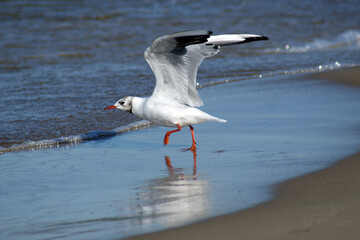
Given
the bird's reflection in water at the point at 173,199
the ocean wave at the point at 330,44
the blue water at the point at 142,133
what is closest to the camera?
the bird's reflection in water at the point at 173,199

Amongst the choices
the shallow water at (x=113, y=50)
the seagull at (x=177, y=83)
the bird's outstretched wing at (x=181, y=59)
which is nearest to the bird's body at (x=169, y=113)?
the seagull at (x=177, y=83)

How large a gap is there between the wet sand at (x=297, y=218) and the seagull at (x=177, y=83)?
1.95m

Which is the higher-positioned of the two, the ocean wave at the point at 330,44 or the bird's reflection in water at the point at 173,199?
the ocean wave at the point at 330,44

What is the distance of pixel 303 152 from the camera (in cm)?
517

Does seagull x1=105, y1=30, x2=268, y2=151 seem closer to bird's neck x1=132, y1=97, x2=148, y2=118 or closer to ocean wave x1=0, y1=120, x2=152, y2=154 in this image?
bird's neck x1=132, y1=97, x2=148, y2=118

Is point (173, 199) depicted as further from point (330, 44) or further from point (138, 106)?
point (330, 44)

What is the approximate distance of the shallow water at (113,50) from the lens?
7.80 meters

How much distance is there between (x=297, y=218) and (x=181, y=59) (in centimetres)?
291

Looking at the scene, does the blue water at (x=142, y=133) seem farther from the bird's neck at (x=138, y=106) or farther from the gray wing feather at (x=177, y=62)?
the gray wing feather at (x=177, y=62)

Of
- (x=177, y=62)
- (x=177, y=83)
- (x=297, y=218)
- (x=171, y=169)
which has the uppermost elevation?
(x=177, y=62)

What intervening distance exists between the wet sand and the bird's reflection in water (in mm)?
198

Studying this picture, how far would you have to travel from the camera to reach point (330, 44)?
12938mm

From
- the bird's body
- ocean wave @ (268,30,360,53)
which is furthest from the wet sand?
ocean wave @ (268,30,360,53)

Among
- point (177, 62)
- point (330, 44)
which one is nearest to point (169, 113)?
point (177, 62)
